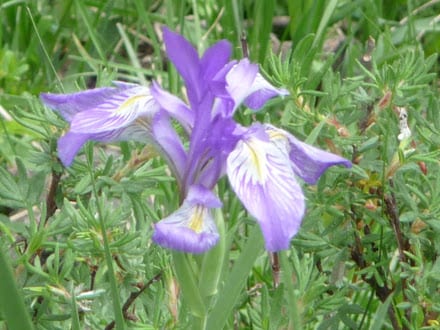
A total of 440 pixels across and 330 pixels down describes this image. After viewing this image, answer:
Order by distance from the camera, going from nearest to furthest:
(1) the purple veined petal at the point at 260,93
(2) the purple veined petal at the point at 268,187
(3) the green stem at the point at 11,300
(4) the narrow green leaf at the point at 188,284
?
(3) the green stem at the point at 11,300 → (2) the purple veined petal at the point at 268,187 → (4) the narrow green leaf at the point at 188,284 → (1) the purple veined petal at the point at 260,93

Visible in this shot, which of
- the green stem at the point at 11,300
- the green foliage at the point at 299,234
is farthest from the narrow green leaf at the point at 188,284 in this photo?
the green stem at the point at 11,300

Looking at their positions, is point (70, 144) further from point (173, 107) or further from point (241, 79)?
point (241, 79)

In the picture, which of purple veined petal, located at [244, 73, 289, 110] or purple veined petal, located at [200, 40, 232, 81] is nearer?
purple veined petal, located at [200, 40, 232, 81]

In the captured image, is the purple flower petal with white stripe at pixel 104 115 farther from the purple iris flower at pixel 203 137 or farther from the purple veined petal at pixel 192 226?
the purple veined petal at pixel 192 226

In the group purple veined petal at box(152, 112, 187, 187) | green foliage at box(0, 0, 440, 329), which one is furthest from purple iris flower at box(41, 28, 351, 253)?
green foliage at box(0, 0, 440, 329)

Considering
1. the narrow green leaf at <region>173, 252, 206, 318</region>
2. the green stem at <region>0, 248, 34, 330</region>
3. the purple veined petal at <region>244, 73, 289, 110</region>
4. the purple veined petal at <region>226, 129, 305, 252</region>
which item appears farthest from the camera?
the purple veined petal at <region>244, 73, 289, 110</region>

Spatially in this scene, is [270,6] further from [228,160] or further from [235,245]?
[228,160]

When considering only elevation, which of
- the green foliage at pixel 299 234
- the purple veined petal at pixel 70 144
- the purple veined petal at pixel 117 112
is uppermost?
the purple veined petal at pixel 117 112

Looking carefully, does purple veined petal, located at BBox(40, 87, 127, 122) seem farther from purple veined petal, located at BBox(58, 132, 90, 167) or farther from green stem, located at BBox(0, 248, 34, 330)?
green stem, located at BBox(0, 248, 34, 330)
